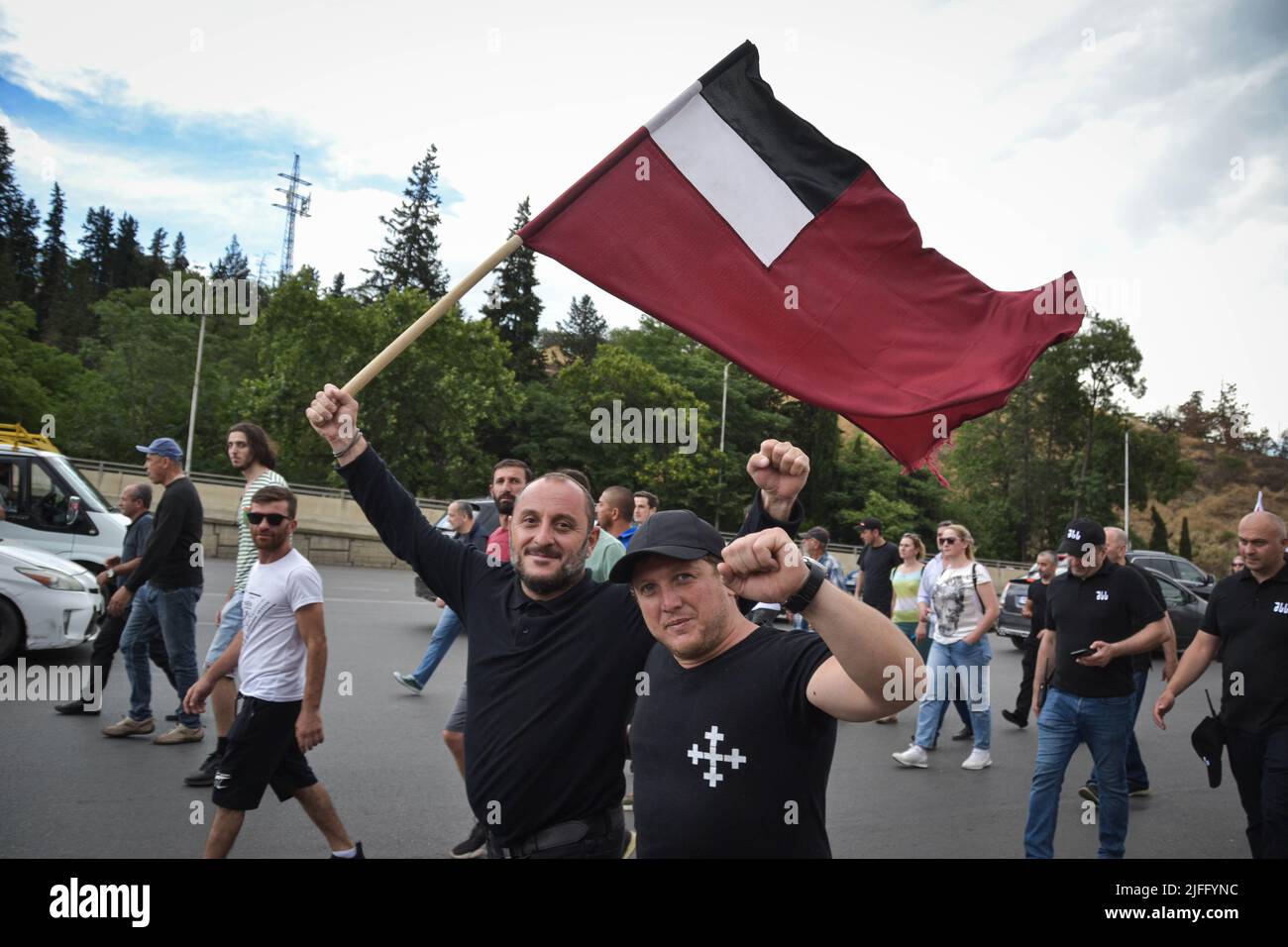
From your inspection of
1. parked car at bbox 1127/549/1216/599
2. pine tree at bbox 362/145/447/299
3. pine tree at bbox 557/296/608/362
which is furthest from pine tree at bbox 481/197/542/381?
parked car at bbox 1127/549/1216/599

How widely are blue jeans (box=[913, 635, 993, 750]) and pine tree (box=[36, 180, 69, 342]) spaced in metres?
79.6

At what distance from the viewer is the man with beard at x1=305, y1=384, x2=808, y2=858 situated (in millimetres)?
2914

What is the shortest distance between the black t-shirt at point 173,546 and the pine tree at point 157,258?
8888 cm

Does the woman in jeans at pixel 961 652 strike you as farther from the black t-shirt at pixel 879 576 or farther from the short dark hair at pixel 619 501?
the short dark hair at pixel 619 501

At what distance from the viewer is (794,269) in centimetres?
418

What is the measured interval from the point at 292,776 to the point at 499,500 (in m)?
2.02

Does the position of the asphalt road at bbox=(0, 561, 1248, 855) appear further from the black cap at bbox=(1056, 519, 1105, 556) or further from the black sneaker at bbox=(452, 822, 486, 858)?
the black cap at bbox=(1056, 519, 1105, 556)

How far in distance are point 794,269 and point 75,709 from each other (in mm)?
7116

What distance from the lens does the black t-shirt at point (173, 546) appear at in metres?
7.08

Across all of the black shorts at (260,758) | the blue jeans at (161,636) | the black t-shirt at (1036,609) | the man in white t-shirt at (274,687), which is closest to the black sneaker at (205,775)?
the blue jeans at (161,636)

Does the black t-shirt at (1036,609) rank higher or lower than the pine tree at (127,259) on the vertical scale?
lower

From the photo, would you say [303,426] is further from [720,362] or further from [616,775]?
[616,775]

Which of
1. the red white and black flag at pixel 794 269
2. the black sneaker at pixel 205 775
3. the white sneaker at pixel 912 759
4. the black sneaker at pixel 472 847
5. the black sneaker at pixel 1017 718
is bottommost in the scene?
the black sneaker at pixel 1017 718
